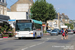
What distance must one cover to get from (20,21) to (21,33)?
1746 mm

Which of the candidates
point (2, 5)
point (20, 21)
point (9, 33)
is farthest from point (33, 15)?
point (20, 21)

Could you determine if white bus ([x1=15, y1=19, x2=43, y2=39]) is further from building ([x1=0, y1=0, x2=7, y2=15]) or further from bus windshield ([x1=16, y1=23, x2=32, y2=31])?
building ([x1=0, y1=0, x2=7, y2=15])

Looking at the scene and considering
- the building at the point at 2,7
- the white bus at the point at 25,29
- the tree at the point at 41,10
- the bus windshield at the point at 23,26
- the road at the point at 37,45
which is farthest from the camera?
the tree at the point at 41,10

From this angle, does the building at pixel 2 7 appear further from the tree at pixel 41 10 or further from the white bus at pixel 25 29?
the white bus at pixel 25 29

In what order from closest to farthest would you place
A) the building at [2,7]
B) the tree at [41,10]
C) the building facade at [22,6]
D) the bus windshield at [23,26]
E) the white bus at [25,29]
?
the white bus at [25,29] < the bus windshield at [23,26] < the building at [2,7] < the tree at [41,10] < the building facade at [22,6]

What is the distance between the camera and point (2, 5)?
48.4 meters

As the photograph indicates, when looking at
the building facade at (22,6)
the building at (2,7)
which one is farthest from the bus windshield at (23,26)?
the building facade at (22,6)

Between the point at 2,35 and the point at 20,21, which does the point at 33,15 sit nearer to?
the point at 2,35

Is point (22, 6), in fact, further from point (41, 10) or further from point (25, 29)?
point (25, 29)

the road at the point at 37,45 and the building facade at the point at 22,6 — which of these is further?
the building facade at the point at 22,6

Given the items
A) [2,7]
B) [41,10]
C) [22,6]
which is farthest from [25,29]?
[22,6]

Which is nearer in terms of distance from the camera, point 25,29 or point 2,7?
point 25,29

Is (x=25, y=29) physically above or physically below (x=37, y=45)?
above

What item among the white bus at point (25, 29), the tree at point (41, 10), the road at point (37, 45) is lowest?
the road at point (37, 45)
